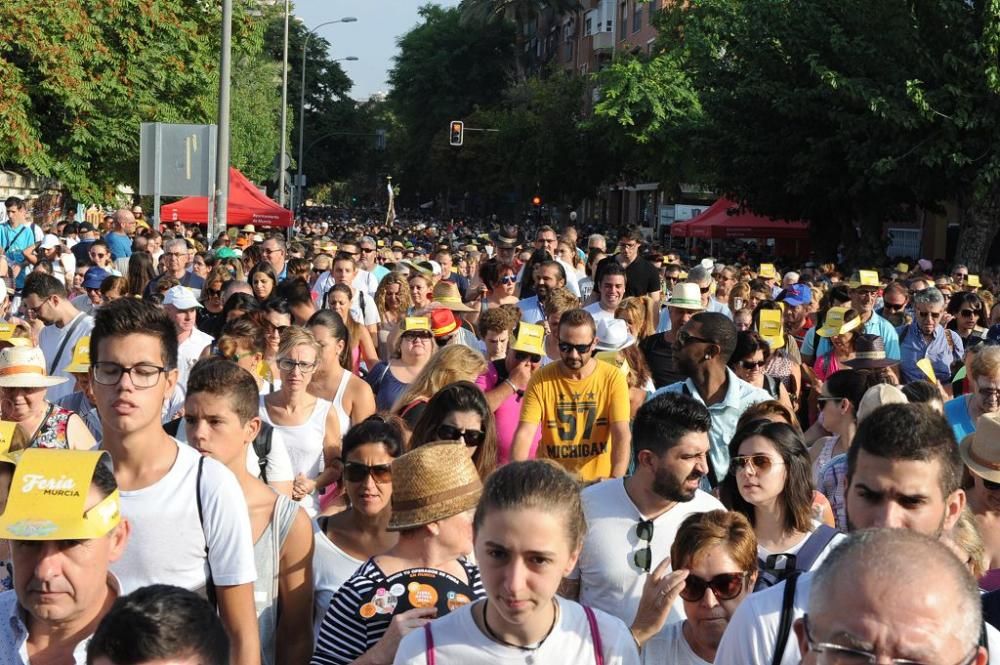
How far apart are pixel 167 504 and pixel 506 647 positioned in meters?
1.17

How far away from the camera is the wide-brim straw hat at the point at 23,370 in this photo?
6.25 metres

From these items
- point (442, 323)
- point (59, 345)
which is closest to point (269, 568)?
point (59, 345)

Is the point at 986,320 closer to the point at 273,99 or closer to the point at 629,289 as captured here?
the point at 629,289

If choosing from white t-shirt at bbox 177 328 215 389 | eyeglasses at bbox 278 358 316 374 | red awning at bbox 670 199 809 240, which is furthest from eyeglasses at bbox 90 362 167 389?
red awning at bbox 670 199 809 240

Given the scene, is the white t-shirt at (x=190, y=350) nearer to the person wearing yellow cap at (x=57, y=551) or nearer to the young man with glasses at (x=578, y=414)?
the young man with glasses at (x=578, y=414)

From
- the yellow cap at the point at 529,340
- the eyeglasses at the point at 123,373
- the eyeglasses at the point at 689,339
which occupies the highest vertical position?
the eyeglasses at the point at 123,373

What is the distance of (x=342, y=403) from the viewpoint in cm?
744

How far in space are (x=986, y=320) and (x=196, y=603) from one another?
10.8 meters

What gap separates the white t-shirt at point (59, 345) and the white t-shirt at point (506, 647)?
496 cm

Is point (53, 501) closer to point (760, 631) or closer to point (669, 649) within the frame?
point (760, 631)

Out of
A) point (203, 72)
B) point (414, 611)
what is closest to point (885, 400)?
point (414, 611)

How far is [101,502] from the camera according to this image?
11.1ft

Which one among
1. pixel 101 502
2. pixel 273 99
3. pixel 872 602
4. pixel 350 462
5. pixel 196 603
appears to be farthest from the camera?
pixel 273 99

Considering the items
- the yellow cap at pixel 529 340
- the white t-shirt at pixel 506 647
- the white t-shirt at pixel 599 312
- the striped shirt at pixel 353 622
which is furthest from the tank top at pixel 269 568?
the white t-shirt at pixel 599 312
